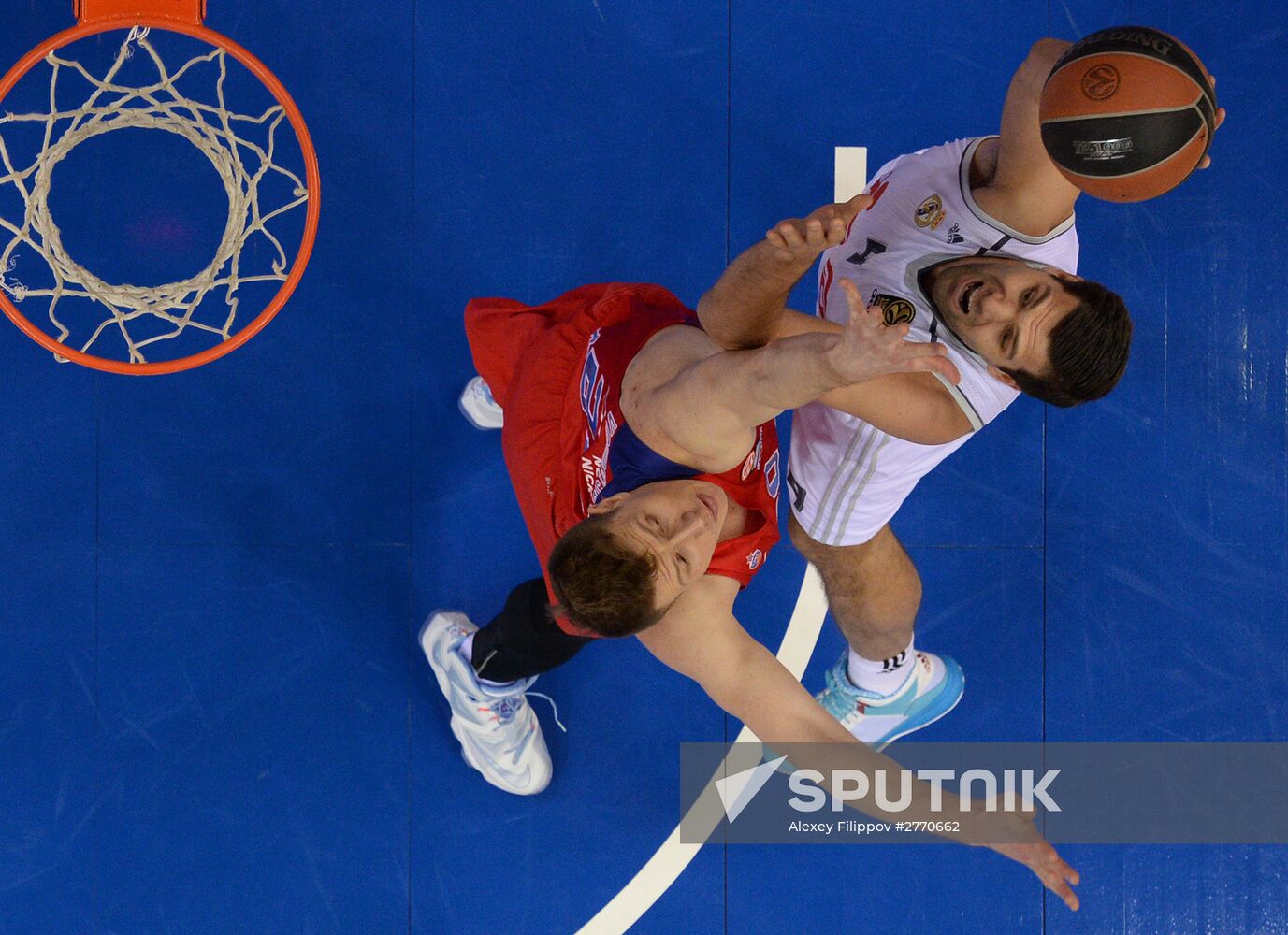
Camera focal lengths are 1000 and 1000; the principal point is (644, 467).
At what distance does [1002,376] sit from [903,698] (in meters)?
1.38

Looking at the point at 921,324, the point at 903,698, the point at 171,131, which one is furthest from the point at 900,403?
the point at 171,131

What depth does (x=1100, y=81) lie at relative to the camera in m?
2.60

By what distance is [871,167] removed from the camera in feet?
13.0

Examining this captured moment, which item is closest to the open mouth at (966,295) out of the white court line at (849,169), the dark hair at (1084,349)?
A: the dark hair at (1084,349)

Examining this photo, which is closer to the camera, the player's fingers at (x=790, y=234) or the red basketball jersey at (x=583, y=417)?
the player's fingers at (x=790, y=234)

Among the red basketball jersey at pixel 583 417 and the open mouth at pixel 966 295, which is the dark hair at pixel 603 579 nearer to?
the red basketball jersey at pixel 583 417

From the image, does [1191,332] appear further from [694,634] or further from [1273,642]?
[694,634]

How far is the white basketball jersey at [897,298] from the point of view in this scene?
2912 mm

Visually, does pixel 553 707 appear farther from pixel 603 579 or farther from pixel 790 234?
pixel 790 234

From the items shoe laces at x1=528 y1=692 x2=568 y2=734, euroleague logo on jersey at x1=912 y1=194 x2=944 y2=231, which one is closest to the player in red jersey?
shoe laces at x1=528 y1=692 x2=568 y2=734

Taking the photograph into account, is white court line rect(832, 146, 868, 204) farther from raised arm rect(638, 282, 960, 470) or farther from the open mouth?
raised arm rect(638, 282, 960, 470)

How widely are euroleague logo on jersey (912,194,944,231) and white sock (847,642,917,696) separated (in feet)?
4.79

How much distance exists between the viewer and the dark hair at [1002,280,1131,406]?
2.68 metres

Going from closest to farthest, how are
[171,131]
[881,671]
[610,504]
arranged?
[610,504]
[171,131]
[881,671]
